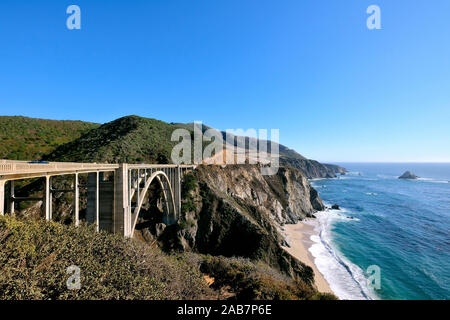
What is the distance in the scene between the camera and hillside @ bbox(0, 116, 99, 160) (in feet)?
108

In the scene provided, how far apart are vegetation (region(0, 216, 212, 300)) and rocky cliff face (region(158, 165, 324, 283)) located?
16138mm

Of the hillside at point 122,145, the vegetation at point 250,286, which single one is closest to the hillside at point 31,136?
the hillside at point 122,145

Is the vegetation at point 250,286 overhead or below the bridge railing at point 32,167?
below

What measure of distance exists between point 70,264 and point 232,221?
886 inches

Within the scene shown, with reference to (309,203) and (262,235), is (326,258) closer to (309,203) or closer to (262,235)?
(262,235)

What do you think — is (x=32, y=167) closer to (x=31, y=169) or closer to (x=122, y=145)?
(x=31, y=169)

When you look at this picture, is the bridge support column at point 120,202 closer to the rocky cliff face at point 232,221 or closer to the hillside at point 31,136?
the rocky cliff face at point 232,221

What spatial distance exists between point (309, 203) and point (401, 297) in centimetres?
3484

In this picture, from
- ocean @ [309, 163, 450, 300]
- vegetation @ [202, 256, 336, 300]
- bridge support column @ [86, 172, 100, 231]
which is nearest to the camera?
vegetation @ [202, 256, 336, 300]

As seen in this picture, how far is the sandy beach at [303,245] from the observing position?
21.9 m

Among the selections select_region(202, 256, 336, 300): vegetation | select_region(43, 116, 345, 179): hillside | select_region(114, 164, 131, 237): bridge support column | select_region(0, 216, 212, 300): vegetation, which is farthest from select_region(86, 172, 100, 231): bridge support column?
select_region(43, 116, 345, 179): hillside

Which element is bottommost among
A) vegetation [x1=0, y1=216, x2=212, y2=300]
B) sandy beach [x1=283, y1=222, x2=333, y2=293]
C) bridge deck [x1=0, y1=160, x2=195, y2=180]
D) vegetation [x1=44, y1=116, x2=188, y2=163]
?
sandy beach [x1=283, y1=222, x2=333, y2=293]

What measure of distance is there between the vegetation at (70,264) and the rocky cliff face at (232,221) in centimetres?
1614

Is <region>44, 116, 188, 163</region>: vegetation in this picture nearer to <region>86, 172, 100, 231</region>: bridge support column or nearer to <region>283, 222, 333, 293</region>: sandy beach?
<region>86, 172, 100, 231</region>: bridge support column
